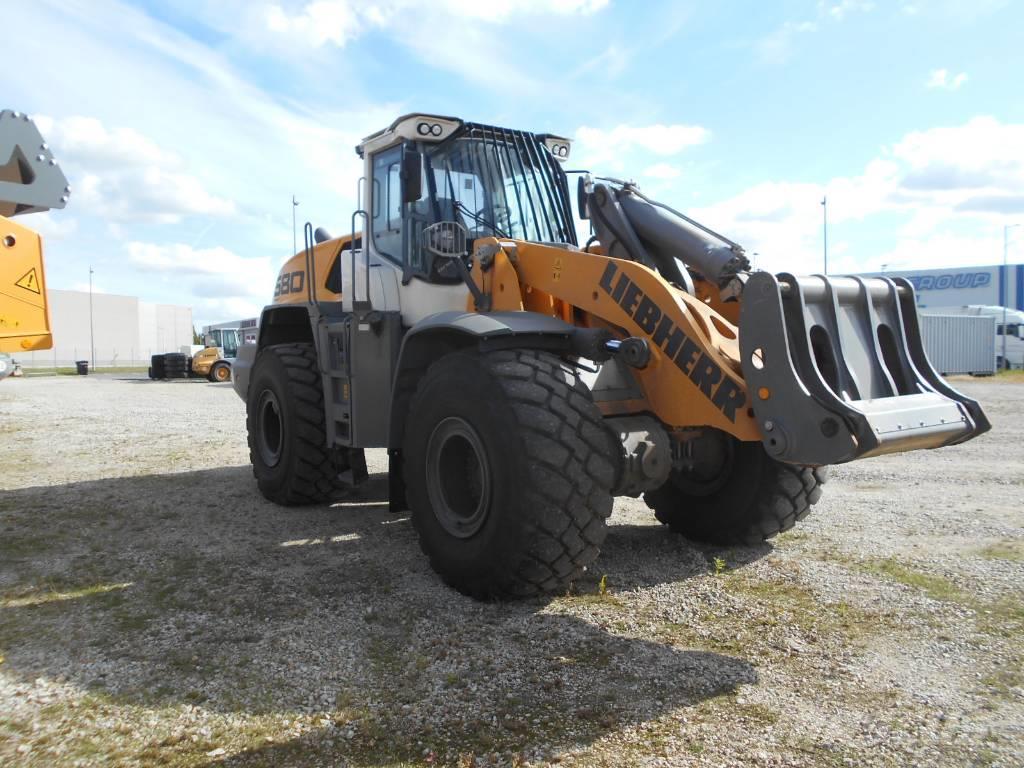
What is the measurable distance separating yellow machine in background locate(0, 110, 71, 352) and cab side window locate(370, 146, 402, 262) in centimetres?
215

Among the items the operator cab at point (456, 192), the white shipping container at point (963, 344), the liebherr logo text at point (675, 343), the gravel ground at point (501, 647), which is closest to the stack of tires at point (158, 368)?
the gravel ground at point (501, 647)

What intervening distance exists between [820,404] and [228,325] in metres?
36.9

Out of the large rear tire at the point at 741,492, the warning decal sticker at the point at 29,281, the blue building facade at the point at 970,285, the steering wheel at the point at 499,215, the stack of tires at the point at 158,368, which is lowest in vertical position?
the large rear tire at the point at 741,492

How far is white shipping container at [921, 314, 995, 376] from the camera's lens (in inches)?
1284

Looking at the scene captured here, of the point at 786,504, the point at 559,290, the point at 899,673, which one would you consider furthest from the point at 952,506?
the point at 559,290

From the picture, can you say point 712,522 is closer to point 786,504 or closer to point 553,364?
point 786,504

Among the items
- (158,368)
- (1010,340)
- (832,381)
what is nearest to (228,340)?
(158,368)

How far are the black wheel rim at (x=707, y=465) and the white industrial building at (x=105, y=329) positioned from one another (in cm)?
7004

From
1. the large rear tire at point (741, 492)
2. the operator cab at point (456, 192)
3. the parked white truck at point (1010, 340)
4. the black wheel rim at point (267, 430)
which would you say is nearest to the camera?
the large rear tire at point (741, 492)

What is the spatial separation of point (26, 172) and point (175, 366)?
33.3 metres

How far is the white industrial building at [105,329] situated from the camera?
70.8 meters

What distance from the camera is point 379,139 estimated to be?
242 inches

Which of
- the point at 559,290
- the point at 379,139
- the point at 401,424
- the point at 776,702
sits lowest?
the point at 776,702

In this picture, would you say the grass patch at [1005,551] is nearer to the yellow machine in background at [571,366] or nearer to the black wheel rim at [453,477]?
the yellow machine in background at [571,366]
